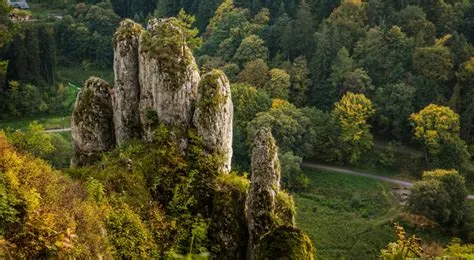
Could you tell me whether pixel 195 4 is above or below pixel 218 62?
above

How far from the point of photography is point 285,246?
15.5 metres

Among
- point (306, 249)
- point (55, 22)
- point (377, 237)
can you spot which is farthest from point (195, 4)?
point (306, 249)

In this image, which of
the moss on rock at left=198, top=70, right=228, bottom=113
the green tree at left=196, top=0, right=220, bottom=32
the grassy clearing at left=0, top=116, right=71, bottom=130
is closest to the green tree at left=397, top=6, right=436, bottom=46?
the green tree at left=196, top=0, right=220, bottom=32

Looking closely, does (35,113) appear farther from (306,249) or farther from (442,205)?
(306,249)

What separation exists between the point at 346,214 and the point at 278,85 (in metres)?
20.6

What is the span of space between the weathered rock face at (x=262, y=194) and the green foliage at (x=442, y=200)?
34.2m

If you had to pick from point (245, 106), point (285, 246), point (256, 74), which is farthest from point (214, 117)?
point (256, 74)

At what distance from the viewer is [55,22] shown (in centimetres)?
9769

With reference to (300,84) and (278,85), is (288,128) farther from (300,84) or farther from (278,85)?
(300,84)

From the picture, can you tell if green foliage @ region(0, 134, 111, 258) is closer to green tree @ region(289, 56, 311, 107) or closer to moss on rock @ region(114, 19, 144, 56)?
moss on rock @ region(114, 19, 144, 56)

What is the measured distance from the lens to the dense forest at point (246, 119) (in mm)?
16109

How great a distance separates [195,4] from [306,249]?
88681mm

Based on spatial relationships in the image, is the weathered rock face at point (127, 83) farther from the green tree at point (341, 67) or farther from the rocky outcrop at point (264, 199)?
the green tree at point (341, 67)

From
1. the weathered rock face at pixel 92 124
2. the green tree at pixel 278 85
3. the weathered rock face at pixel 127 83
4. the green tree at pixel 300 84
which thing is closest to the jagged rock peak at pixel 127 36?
the weathered rock face at pixel 127 83
